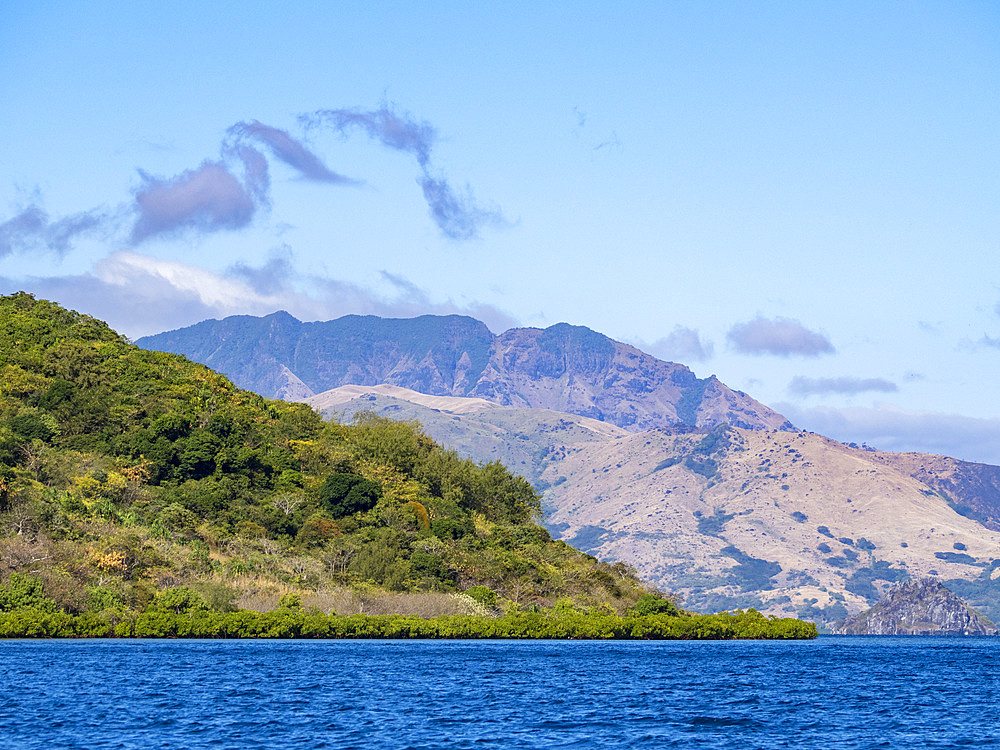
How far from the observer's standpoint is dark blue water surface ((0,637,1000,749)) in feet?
149

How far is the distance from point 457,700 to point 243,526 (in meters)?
68.6

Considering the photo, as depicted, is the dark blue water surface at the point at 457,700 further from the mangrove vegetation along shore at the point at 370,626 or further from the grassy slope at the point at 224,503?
the grassy slope at the point at 224,503

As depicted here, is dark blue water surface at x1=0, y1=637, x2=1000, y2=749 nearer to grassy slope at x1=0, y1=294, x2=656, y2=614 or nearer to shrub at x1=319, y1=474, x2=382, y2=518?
grassy slope at x1=0, y1=294, x2=656, y2=614

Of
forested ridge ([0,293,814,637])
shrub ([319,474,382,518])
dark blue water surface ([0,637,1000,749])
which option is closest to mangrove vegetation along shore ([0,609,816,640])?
forested ridge ([0,293,814,637])

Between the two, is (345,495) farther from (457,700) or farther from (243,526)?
(457,700)

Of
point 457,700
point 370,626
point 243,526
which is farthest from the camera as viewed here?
point 243,526

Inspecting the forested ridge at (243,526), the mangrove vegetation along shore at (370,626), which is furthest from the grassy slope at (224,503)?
the mangrove vegetation along shore at (370,626)

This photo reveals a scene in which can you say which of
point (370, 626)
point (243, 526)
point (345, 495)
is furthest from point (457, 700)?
point (345, 495)

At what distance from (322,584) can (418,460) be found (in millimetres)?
42866

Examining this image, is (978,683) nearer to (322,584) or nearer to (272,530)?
(322,584)

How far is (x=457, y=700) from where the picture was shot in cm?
5634

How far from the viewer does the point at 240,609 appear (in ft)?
339

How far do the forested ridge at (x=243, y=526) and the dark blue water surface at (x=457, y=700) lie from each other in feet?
39.9

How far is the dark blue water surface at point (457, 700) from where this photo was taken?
45.3 m
